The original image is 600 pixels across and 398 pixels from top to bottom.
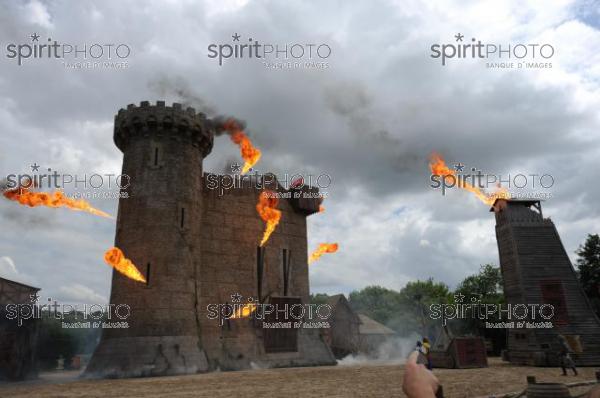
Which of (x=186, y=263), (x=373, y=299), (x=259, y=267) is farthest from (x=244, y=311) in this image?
(x=373, y=299)

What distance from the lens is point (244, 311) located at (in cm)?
2611

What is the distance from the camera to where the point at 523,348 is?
23.8 metres

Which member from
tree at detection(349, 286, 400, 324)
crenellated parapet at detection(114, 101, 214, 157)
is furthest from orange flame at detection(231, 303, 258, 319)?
tree at detection(349, 286, 400, 324)

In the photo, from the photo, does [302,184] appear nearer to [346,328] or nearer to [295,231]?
[295,231]

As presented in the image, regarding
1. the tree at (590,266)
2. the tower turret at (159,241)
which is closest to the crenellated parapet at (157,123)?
the tower turret at (159,241)

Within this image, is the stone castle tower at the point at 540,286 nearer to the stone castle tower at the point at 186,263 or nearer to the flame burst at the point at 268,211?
the stone castle tower at the point at 186,263

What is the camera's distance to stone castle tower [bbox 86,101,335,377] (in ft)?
70.0

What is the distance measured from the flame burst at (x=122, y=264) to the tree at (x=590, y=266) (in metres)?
36.8

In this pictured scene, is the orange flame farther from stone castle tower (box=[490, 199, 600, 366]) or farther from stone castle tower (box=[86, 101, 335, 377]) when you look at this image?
stone castle tower (box=[490, 199, 600, 366])

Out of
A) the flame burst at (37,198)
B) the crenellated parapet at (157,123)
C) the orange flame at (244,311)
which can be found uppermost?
the crenellated parapet at (157,123)

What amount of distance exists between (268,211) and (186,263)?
7.69 m

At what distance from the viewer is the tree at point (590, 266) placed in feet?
118

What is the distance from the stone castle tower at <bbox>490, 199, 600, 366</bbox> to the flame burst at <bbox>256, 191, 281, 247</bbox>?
15.0m

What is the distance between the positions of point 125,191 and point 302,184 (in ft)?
41.2
